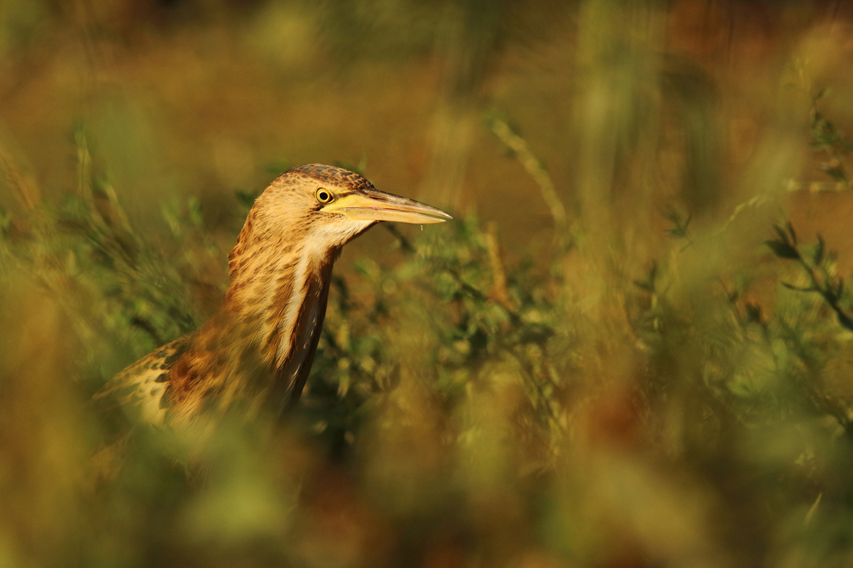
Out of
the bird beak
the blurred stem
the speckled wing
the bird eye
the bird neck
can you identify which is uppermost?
the blurred stem

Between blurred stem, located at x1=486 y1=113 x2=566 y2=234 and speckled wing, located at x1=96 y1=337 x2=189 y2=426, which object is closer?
speckled wing, located at x1=96 y1=337 x2=189 y2=426

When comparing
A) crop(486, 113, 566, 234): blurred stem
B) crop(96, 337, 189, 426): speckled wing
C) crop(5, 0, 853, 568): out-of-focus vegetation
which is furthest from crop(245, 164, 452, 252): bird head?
crop(486, 113, 566, 234): blurred stem

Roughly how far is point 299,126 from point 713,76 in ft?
18.9

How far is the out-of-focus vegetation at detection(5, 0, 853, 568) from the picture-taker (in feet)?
3.15

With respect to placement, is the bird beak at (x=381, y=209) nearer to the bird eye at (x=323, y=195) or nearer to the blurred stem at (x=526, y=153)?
the bird eye at (x=323, y=195)

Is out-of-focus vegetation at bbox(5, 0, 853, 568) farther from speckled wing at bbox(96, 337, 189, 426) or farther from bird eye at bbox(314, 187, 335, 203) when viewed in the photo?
bird eye at bbox(314, 187, 335, 203)

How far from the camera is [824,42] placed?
233cm

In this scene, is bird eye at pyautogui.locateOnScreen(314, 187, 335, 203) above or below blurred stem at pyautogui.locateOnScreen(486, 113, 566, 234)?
below

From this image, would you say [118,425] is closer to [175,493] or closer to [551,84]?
[175,493]

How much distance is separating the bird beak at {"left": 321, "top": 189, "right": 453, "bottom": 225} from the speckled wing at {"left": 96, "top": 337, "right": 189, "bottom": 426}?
0.59 metres

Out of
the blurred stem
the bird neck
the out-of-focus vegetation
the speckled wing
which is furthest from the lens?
the blurred stem

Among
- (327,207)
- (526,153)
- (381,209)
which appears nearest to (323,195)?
(327,207)

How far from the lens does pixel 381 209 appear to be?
93.8 inches

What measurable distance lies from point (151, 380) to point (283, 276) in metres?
0.47
